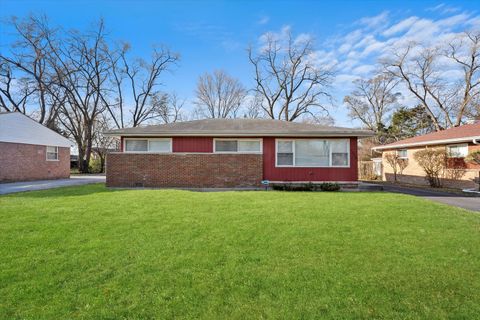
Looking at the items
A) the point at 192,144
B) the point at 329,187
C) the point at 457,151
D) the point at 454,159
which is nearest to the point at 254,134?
the point at 192,144

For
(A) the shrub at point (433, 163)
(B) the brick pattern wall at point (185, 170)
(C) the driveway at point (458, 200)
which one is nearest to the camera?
(C) the driveway at point (458, 200)

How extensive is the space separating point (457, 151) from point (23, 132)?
89.8ft

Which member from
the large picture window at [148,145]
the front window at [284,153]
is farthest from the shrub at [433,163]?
the large picture window at [148,145]

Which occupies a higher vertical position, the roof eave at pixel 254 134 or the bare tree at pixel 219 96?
the bare tree at pixel 219 96

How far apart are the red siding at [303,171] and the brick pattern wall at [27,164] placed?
15.9 metres

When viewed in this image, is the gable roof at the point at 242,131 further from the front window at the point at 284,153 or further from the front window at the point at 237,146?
the front window at the point at 284,153

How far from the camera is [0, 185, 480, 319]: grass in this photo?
2.62 metres

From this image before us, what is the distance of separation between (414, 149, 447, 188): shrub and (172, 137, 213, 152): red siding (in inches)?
513

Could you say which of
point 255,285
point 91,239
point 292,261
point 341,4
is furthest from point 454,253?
point 341,4

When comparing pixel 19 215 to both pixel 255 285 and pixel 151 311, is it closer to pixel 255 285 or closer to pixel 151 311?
pixel 151 311

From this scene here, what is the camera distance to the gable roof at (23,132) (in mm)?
15849

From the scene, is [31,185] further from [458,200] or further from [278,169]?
[458,200]

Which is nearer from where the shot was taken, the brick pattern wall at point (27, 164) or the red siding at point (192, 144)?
the red siding at point (192, 144)

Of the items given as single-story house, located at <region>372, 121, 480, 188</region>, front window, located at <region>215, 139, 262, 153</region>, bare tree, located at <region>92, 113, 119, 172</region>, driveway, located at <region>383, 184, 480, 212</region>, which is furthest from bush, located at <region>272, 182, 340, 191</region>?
bare tree, located at <region>92, 113, 119, 172</region>
